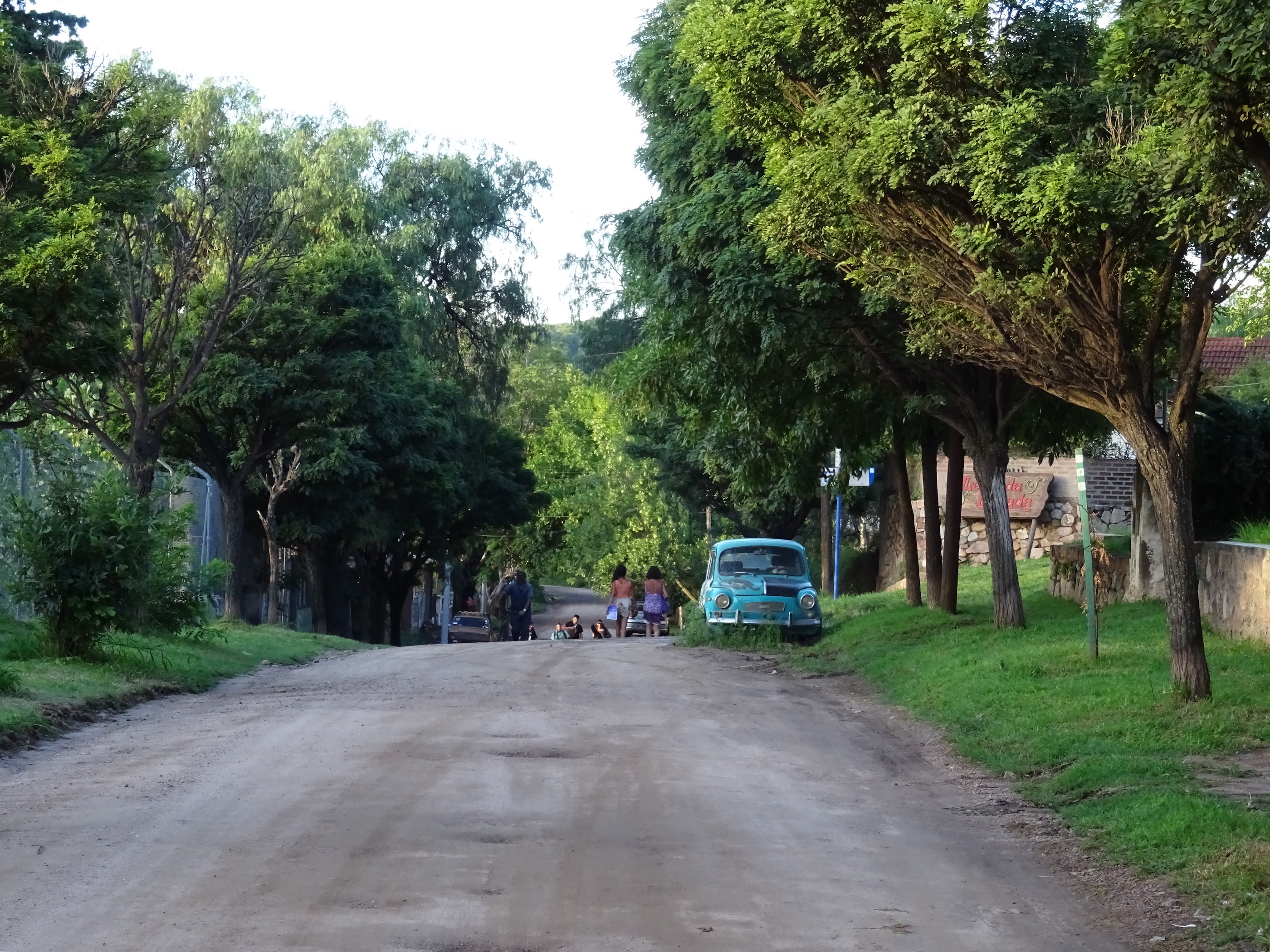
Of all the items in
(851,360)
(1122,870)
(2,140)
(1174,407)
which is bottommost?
(1122,870)

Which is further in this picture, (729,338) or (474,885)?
(729,338)

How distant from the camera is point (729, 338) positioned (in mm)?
18812

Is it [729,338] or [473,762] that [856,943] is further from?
[729,338]

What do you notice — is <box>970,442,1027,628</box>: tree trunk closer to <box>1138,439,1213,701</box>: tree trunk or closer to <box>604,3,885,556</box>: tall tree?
<box>604,3,885,556</box>: tall tree

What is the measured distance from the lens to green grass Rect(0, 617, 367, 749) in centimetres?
1251

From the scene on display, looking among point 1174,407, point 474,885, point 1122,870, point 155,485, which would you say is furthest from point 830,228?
point 155,485

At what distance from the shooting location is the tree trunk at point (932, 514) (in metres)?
23.3

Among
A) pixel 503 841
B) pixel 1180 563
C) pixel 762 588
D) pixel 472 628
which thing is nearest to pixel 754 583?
pixel 762 588

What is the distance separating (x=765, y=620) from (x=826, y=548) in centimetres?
1499

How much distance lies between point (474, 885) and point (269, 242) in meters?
20.0

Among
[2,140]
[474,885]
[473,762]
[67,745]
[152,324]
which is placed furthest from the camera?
[152,324]

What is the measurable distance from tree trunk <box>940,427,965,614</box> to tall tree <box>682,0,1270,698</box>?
6.94 meters

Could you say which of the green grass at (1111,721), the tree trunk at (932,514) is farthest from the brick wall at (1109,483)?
the green grass at (1111,721)

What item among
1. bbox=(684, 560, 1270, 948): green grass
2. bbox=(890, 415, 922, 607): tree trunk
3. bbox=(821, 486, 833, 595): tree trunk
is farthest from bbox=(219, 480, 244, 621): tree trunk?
bbox=(821, 486, 833, 595): tree trunk
